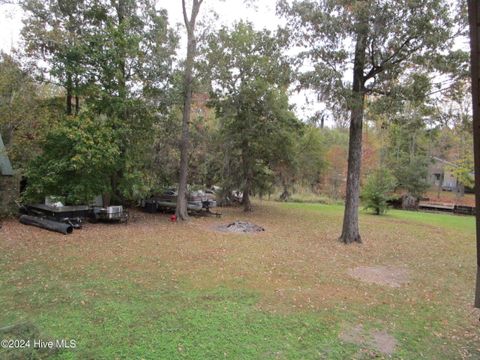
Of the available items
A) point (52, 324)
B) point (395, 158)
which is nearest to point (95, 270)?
point (52, 324)

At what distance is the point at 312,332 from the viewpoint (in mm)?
3830

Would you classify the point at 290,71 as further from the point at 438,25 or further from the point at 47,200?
the point at 47,200

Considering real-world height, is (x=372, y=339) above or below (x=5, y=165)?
below

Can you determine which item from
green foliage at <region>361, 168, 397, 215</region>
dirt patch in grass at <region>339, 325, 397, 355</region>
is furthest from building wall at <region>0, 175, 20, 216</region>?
green foliage at <region>361, 168, 397, 215</region>

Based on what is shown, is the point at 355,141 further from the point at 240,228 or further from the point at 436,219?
the point at 436,219

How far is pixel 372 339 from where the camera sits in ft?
12.3

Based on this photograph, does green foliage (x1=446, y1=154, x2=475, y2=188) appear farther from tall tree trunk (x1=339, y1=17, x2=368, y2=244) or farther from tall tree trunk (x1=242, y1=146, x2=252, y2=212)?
tall tree trunk (x1=339, y1=17, x2=368, y2=244)

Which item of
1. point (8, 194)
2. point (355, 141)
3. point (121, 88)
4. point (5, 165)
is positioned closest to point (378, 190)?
point (355, 141)

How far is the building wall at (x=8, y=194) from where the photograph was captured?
10.2 meters

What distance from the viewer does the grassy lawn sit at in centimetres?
343

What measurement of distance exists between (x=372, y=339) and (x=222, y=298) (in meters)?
2.19

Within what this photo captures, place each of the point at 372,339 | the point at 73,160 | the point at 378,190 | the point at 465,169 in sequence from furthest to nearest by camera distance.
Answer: the point at 465,169 → the point at 378,190 → the point at 73,160 → the point at 372,339

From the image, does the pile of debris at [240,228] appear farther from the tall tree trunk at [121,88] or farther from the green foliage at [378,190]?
the green foliage at [378,190]

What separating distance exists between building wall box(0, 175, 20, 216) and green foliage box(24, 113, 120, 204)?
0.50m
